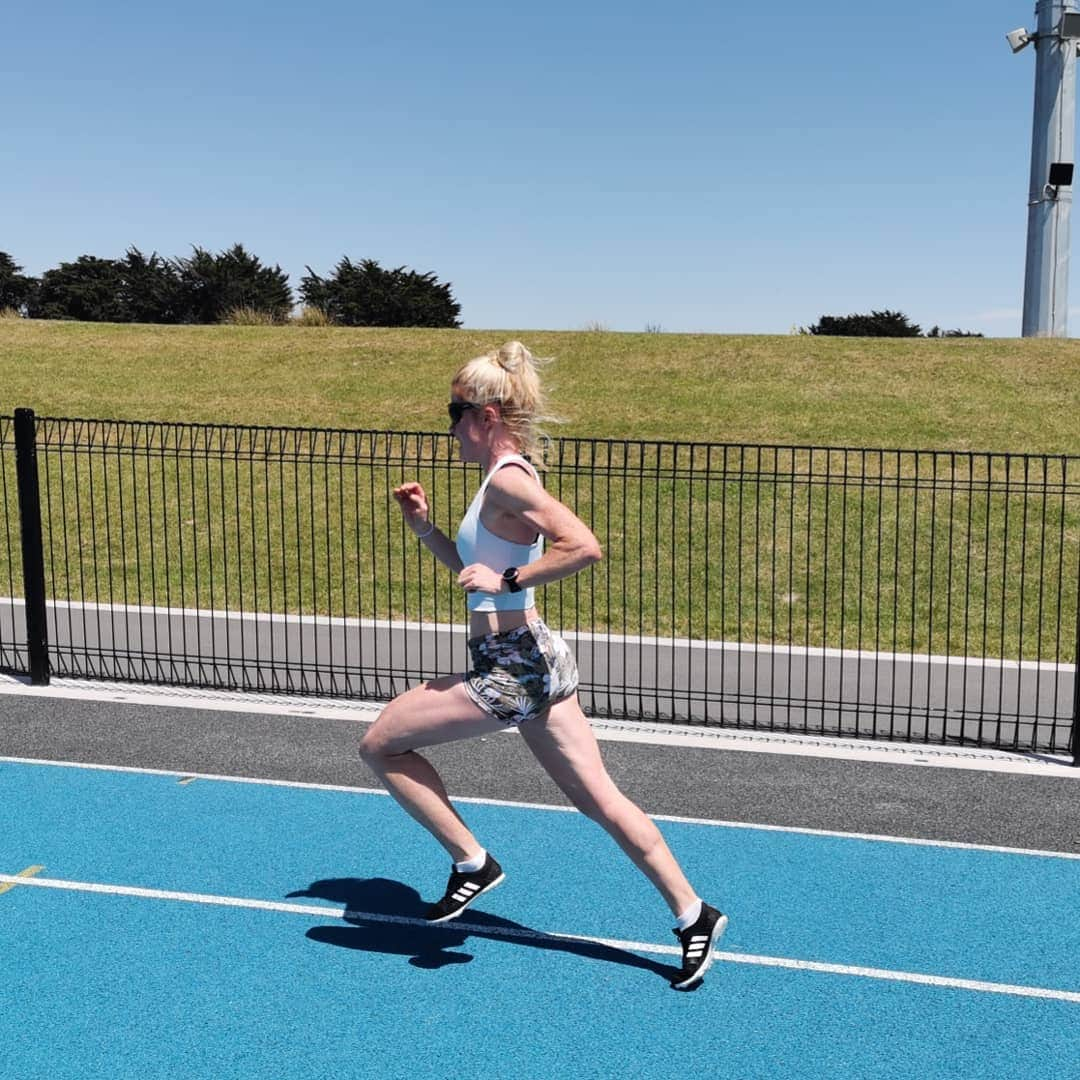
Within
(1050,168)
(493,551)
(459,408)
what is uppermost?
(1050,168)

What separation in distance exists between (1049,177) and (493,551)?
27.7 metres

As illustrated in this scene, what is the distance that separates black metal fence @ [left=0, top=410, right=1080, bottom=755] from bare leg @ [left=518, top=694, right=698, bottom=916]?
13.1 feet

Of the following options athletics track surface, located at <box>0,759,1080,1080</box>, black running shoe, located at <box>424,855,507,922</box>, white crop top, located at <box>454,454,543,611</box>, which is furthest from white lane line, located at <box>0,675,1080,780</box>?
white crop top, located at <box>454,454,543,611</box>

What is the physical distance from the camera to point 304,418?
19453mm

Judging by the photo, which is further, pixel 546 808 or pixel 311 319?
pixel 311 319

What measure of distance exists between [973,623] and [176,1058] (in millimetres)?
9873

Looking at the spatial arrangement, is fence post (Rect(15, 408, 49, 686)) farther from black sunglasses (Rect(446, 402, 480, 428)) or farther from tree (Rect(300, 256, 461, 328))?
tree (Rect(300, 256, 461, 328))

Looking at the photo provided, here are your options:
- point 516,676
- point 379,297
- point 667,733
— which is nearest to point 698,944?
point 516,676

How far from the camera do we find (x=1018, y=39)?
2853cm

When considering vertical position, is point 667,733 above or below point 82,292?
below

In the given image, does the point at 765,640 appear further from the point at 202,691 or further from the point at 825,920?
the point at 825,920

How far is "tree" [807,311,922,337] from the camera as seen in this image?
33156 mm

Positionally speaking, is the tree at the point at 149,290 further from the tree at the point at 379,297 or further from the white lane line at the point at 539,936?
the white lane line at the point at 539,936

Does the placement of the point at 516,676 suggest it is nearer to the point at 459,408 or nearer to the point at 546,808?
the point at 459,408
